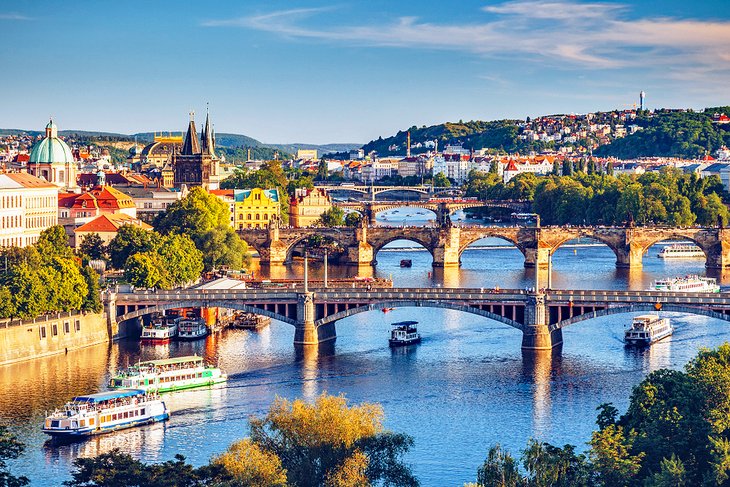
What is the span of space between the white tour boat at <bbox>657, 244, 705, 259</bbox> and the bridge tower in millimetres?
40826

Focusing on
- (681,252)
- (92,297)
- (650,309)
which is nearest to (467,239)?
(681,252)

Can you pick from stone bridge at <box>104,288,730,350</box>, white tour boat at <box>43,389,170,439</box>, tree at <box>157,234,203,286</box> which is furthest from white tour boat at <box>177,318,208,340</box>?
white tour boat at <box>43,389,170,439</box>

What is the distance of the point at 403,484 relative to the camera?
3462 centimetres

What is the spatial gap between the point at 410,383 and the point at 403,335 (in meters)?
7.88

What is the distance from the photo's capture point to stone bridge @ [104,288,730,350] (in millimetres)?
54219

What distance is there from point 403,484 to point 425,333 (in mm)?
25784

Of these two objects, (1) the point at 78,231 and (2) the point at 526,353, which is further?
(1) the point at 78,231

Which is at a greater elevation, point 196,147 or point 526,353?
point 196,147

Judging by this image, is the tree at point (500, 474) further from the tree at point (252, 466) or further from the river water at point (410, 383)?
the river water at point (410, 383)

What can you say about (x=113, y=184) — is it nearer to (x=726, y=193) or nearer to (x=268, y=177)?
(x=268, y=177)

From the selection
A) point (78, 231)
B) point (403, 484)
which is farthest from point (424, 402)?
point (78, 231)

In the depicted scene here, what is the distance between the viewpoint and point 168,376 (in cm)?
4916

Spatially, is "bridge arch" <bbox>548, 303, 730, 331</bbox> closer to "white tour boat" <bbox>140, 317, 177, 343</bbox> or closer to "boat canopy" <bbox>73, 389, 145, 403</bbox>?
"white tour boat" <bbox>140, 317, 177, 343</bbox>

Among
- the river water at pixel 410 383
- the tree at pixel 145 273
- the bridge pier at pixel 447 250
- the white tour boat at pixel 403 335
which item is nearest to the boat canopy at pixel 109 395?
the river water at pixel 410 383
